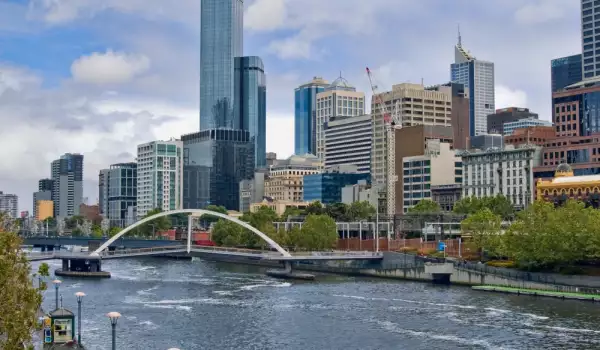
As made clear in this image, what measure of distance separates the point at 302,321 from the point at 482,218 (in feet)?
235

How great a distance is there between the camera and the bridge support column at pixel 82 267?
159875 mm

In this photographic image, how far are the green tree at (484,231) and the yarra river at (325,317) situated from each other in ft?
48.3

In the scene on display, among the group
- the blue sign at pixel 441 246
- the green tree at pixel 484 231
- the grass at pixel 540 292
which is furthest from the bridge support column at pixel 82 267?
the grass at pixel 540 292

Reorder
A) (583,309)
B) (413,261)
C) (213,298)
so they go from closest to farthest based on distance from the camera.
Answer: (583,309) → (213,298) → (413,261)

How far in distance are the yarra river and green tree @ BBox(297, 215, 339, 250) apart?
144ft

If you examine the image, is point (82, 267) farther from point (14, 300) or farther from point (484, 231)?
point (14, 300)

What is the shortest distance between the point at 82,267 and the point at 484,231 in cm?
7479

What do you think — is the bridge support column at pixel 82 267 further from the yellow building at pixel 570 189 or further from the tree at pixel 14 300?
the tree at pixel 14 300

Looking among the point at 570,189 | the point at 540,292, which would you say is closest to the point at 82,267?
the point at 540,292

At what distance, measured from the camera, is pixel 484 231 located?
500ft

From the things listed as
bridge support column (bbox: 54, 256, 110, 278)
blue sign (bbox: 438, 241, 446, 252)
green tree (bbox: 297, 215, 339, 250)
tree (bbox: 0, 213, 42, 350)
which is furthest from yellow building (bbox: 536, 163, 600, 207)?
tree (bbox: 0, 213, 42, 350)

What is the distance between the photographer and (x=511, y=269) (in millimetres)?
132750

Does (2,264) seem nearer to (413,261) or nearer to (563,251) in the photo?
(563,251)

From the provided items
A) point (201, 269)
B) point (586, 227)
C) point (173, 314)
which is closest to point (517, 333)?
point (173, 314)
